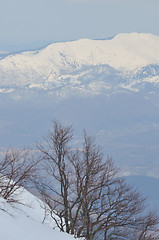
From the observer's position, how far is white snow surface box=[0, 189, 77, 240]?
447 inches

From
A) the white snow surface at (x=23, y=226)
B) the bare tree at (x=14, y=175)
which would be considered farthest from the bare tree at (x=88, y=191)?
the white snow surface at (x=23, y=226)

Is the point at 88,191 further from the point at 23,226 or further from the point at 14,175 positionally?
the point at 23,226

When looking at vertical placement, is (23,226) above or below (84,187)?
below

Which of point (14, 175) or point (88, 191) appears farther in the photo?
point (14, 175)

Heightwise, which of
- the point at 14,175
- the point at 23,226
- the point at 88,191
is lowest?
the point at 23,226

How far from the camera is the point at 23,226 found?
1248cm

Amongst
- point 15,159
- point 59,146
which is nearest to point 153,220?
point 59,146

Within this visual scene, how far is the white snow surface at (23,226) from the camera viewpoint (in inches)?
447

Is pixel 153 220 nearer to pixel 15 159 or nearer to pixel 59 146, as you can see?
pixel 59 146

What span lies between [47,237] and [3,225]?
73.8 inches

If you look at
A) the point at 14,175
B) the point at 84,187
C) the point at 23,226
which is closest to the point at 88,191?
the point at 84,187

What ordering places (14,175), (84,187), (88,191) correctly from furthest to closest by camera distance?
(14,175), (88,191), (84,187)

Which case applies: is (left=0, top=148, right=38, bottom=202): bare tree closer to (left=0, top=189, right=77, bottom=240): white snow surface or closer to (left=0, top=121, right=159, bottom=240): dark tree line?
(left=0, top=121, right=159, bottom=240): dark tree line

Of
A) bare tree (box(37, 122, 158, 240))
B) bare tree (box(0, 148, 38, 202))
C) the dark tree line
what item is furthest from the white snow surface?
bare tree (box(37, 122, 158, 240))
